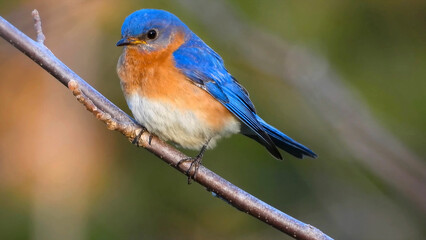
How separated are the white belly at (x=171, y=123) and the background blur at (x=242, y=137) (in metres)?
1.73

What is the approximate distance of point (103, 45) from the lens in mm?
6086

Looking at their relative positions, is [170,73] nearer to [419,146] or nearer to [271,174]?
[271,174]

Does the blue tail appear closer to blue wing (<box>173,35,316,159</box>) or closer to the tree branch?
blue wing (<box>173,35,316,159</box>)

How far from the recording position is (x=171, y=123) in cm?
390

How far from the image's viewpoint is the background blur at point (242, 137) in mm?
5605

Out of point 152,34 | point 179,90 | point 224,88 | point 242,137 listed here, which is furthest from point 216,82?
point 242,137

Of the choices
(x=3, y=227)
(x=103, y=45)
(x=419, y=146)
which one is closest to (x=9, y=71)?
(x=103, y=45)

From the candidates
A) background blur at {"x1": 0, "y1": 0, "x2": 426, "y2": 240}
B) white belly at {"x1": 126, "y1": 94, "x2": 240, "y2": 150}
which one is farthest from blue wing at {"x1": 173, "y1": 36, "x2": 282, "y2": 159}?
background blur at {"x1": 0, "y1": 0, "x2": 426, "y2": 240}

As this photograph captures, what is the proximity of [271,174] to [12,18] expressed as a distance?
2480 mm

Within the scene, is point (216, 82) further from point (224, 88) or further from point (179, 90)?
point (179, 90)

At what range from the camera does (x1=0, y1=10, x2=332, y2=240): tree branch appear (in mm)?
3252

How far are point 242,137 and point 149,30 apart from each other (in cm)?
212

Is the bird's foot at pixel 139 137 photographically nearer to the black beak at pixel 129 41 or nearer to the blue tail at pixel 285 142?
the black beak at pixel 129 41

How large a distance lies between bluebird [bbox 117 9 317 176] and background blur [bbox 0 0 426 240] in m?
1.38
